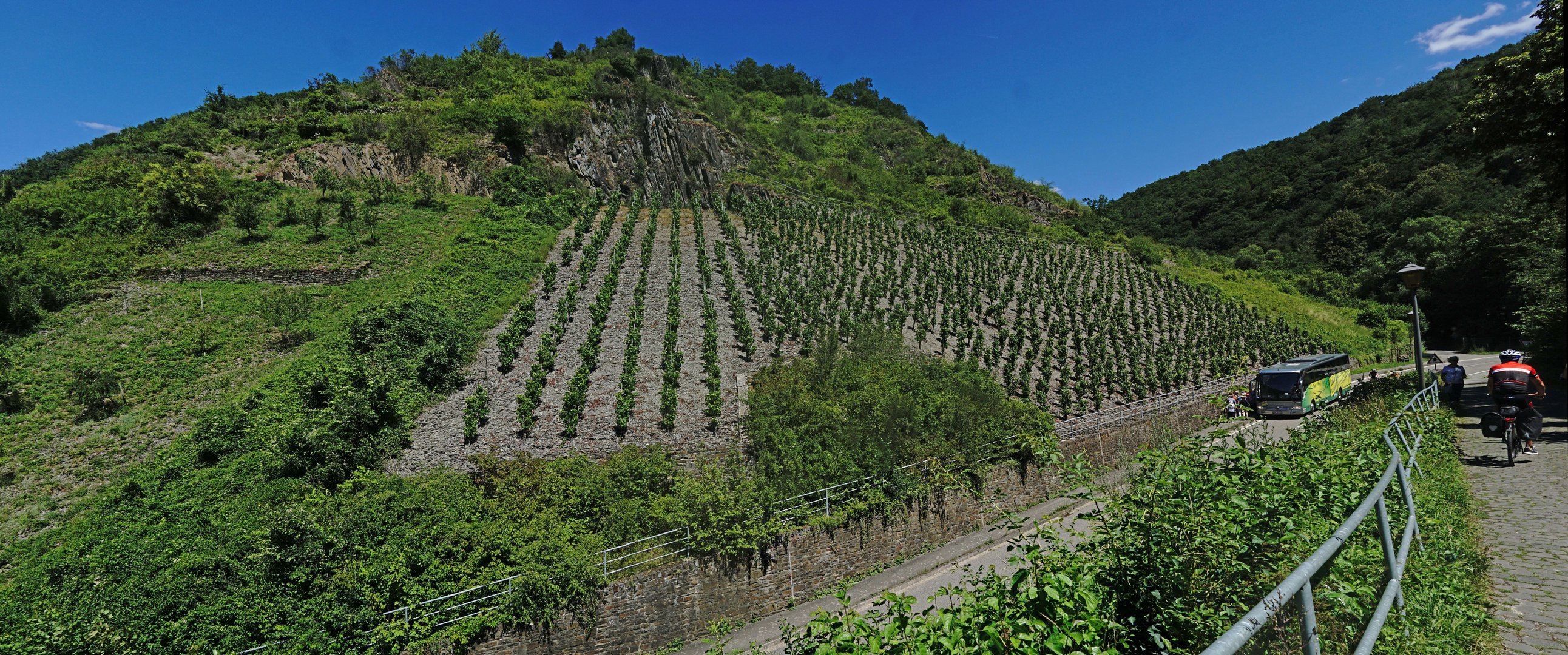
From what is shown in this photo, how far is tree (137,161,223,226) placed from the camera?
81.1 feet

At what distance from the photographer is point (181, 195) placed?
24.7m

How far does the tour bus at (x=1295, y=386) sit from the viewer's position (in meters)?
18.7

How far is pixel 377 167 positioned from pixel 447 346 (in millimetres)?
25396

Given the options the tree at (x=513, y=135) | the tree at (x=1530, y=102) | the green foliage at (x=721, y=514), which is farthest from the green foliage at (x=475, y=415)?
the tree at (x=513, y=135)

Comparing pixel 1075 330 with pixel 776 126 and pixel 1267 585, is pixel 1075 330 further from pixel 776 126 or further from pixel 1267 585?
pixel 776 126

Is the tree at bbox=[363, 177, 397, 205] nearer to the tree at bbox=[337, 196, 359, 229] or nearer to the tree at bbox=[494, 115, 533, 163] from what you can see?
the tree at bbox=[337, 196, 359, 229]

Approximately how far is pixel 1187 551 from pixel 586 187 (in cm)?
4297

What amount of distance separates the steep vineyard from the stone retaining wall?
3.70m

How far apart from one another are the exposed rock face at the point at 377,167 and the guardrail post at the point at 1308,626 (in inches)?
1616

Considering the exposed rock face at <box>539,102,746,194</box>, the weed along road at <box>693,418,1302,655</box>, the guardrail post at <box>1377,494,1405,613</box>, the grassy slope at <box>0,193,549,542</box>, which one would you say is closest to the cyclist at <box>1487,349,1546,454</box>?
the weed along road at <box>693,418,1302,655</box>

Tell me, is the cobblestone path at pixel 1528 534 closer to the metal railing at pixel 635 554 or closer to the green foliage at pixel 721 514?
the metal railing at pixel 635 554

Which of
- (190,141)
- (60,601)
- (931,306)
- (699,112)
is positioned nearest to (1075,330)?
(931,306)

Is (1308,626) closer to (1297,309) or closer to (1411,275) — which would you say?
(1411,275)

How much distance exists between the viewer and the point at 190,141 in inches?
1337
